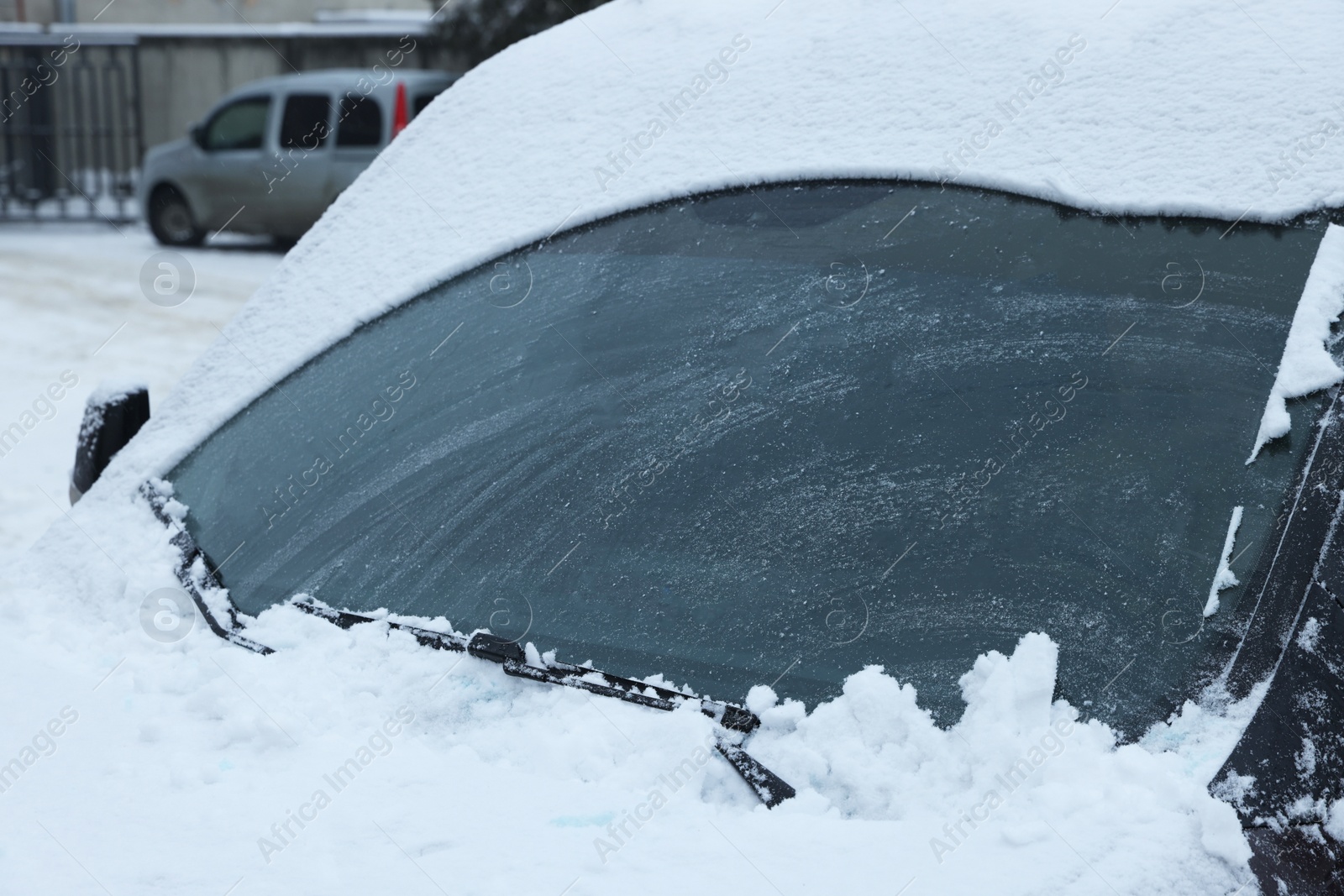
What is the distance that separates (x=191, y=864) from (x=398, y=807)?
222 mm

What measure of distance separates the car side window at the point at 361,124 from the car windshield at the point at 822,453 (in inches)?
430

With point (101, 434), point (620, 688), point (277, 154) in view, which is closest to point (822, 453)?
point (620, 688)

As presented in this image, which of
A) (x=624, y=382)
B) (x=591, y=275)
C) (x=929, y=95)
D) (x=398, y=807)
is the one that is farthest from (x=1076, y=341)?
(x=398, y=807)

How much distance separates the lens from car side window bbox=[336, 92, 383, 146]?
12.4 metres

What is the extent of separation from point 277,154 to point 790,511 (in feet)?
40.7

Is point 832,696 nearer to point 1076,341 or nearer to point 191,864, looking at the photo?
point 1076,341

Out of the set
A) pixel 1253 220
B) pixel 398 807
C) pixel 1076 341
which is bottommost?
pixel 398 807

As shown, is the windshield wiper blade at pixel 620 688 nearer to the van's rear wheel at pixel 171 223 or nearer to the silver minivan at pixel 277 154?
the silver minivan at pixel 277 154

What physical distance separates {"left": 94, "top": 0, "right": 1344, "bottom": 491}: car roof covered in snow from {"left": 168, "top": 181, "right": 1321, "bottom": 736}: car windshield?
0.07m

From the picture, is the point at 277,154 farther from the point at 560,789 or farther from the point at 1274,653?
the point at 1274,653

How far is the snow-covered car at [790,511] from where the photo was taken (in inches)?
55.4

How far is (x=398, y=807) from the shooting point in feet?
4.77

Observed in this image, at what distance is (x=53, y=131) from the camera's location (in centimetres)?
1602

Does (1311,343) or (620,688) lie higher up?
(1311,343)
